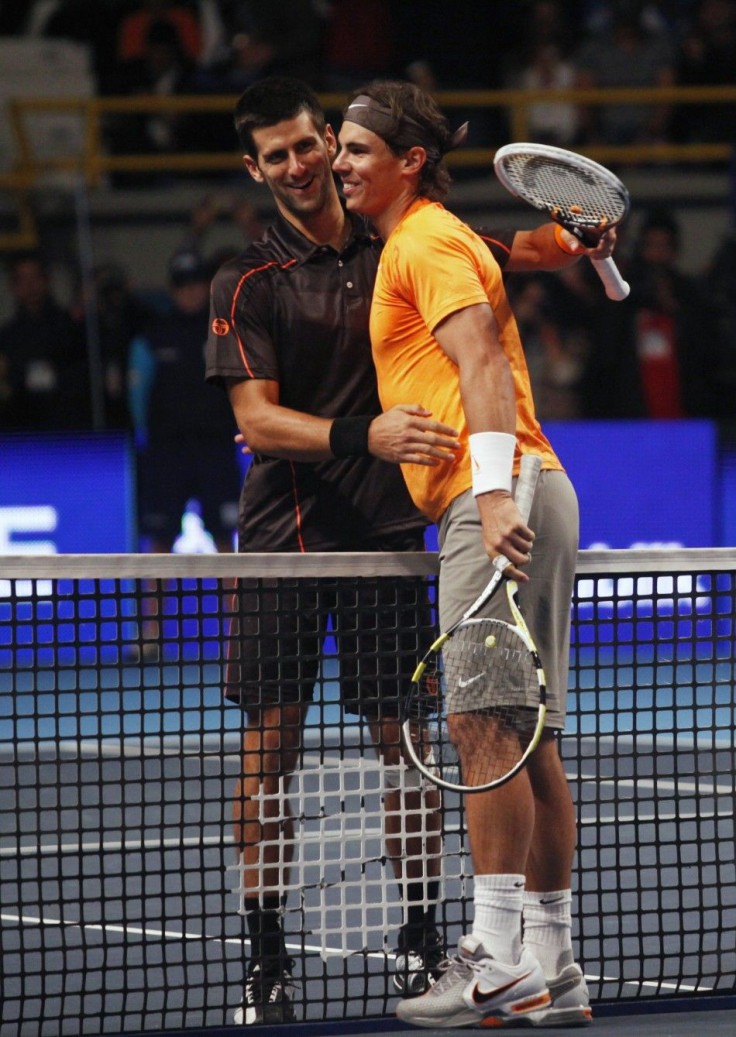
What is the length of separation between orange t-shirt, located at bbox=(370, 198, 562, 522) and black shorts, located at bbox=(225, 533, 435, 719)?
0.26 meters

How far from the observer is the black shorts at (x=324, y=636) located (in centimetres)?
409

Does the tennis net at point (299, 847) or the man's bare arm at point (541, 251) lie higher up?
the man's bare arm at point (541, 251)

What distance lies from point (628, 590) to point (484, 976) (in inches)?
202

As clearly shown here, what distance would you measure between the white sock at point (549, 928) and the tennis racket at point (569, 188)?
1.47m

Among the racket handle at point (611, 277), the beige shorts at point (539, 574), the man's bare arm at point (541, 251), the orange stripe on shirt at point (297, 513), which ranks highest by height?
the man's bare arm at point (541, 251)

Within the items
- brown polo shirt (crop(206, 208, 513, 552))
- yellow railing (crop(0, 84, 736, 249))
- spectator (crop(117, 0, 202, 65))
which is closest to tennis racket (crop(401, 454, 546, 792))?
brown polo shirt (crop(206, 208, 513, 552))

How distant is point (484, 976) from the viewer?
3832 millimetres

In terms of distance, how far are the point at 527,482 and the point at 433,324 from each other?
41 cm

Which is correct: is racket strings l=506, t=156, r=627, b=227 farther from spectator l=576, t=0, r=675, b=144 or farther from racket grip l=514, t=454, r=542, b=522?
spectator l=576, t=0, r=675, b=144

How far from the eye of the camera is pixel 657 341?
13383 mm

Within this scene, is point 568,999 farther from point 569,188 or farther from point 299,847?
point 569,188

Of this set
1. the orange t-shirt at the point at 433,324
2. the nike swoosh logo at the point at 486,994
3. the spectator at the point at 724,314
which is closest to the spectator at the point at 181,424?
the spectator at the point at 724,314

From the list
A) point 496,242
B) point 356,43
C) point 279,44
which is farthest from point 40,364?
point 496,242

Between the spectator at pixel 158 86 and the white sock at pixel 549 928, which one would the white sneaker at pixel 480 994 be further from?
the spectator at pixel 158 86
